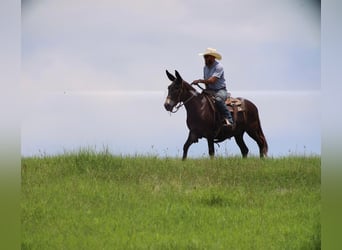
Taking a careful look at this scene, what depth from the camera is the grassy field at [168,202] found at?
137 inches

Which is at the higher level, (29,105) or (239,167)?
(29,105)

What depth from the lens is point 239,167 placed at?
Answer: 3.73 metres

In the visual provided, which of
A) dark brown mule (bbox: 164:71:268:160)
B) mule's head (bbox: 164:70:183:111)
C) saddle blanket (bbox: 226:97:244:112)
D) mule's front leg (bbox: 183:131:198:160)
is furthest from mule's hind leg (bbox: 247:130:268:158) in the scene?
mule's head (bbox: 164:70:183:111)

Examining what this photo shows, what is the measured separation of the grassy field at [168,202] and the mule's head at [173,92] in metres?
0.28

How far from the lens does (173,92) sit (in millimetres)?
3664

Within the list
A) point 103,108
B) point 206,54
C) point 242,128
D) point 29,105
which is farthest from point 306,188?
point 29,105

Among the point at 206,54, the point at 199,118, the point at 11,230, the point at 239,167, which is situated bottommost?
the point at 11,230

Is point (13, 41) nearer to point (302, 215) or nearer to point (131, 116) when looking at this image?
point (131, 116)

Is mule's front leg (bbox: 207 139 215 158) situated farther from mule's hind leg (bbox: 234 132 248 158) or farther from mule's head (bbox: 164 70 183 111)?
mule's head (bbox: 164 70 183 111)

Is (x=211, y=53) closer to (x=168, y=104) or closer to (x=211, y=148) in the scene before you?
(x=168, y=104)

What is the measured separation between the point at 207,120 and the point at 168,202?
17.8 inches

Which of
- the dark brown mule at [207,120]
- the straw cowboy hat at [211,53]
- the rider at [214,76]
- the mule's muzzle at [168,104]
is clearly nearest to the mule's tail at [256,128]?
the dark brown mule at [207,120]

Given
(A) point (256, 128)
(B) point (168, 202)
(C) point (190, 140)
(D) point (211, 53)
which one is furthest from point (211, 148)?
(D) point (211, 53)

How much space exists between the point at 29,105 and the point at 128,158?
0.55 meters
